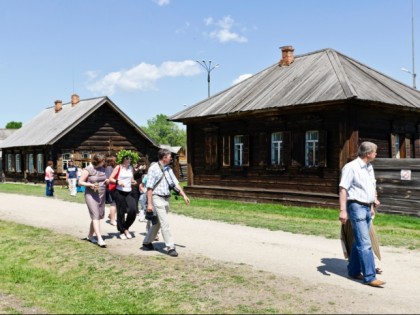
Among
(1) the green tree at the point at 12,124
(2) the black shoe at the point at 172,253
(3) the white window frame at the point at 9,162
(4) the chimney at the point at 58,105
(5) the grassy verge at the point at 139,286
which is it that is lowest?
(5) the grassy verge at the point at 139,286

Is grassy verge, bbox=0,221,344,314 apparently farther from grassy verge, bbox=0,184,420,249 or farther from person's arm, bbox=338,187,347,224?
grassy verge, bbox=0,184,420,249

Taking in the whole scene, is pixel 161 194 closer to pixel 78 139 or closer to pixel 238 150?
pixel 238 150

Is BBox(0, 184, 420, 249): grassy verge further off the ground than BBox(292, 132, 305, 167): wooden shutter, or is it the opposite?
BBox(292, 132, 305, 167): wooden shutter

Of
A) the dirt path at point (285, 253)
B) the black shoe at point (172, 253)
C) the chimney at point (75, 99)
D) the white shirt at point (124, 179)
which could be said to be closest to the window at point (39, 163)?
the chimney at point (75, 99)

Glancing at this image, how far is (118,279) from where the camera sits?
7.54 meters

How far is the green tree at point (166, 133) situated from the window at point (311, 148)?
10981cm

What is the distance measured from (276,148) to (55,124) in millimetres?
21947

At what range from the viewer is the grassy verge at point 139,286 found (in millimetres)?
6102

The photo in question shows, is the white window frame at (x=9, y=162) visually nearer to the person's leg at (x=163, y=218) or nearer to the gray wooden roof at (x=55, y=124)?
the gray wooden roof at (x=55, y=124)

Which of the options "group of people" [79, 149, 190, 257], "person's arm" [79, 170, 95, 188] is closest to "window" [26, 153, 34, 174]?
"group of people" [79, 149, 190, 257]

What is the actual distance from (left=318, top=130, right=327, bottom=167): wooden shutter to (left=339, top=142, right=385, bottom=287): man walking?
11148mm

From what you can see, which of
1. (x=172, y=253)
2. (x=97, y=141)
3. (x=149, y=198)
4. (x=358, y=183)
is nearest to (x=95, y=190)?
(x=149, y=198)

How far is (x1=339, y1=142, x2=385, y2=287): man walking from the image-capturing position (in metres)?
6.82

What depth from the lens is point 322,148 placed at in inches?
718
